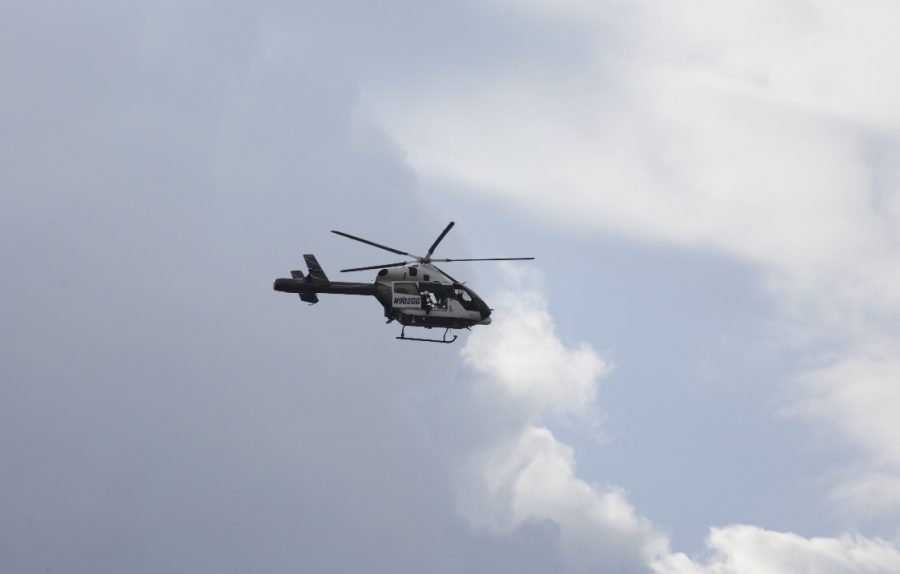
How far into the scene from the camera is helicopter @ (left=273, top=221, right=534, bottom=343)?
6500cm

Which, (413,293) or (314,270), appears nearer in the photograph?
(413,293)

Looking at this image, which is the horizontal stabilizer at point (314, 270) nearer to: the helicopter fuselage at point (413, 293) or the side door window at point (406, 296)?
the helicopter fuselage at point (413, 293)

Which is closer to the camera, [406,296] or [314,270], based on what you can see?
[406,296]

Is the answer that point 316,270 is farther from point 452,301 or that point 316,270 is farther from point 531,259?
point 531,259

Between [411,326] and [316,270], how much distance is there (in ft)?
28.9

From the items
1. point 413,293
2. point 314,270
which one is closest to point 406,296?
point 413,293

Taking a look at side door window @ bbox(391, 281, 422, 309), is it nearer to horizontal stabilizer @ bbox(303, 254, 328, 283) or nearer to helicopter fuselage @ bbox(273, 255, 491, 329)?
helicopter fuselage @ bbox(273, 255, 491, 329)

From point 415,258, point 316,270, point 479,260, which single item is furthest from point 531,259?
point 316,270

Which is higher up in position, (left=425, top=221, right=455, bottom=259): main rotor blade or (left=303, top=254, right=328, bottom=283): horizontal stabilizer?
(left=425, top=221, right=455, bottom=259): main rotor blade

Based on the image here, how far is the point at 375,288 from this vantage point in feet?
219

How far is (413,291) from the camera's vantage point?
65.4 meters

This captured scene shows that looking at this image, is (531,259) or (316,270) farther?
(316,270)

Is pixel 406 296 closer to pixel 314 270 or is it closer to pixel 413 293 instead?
pixel 413 293

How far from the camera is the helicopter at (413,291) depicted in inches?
2559
